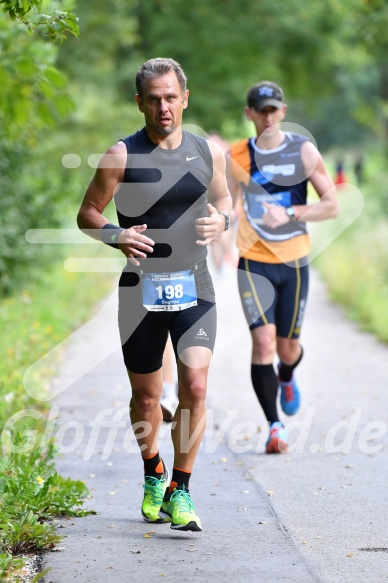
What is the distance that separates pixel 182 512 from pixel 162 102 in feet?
6.25

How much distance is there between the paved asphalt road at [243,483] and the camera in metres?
4.93

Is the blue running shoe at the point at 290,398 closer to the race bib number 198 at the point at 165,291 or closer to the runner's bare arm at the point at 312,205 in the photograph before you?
the runner's bare arm at the point at 312,205

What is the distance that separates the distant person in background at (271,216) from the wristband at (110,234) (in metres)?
2.51

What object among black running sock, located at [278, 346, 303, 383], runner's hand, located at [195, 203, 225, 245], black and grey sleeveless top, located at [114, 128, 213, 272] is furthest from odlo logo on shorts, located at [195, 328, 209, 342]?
black running sock, located at [278, 346, 303, 383]

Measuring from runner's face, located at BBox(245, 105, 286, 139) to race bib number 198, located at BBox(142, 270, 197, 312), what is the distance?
255 cm

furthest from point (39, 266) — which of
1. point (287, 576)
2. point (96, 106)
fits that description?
point (287, 576)

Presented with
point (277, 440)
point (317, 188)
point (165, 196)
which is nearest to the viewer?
point (165, 196)

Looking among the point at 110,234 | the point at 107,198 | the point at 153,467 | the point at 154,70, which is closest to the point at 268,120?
the point at 154,70

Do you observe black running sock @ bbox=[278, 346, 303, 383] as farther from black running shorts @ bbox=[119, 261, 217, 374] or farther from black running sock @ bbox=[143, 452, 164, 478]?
black running shorts @ bbox=[119, 261, 217, 374]

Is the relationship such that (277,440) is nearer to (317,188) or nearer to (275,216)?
(275,216)

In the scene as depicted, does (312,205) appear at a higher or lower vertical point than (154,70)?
lower

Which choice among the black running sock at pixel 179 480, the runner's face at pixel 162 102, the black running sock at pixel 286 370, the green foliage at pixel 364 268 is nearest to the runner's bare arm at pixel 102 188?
the runner's face at pixel 162 102

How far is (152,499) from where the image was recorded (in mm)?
5801

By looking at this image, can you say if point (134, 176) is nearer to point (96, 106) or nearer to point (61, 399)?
point (61, 399)
